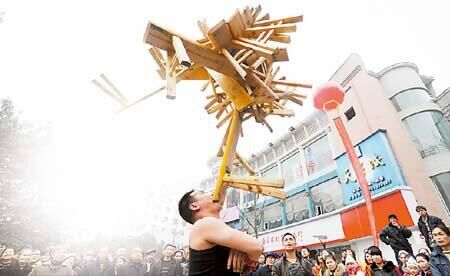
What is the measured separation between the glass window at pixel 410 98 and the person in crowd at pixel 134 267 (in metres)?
14.9

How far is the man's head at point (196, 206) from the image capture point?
2.01 meters

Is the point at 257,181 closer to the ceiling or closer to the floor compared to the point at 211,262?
closer to the ceiling

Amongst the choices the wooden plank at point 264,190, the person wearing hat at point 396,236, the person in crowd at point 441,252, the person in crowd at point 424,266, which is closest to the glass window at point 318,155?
the person wearing hat at point 396,236

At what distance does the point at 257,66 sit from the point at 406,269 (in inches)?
200

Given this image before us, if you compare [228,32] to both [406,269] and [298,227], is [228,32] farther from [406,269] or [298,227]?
[298,227]

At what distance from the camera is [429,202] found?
1219 cm

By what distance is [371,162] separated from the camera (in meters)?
13.5

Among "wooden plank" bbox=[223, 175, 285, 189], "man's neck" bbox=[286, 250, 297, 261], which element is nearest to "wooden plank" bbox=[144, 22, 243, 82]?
"wooden plank" bbox=[223, 175, 285, 189]

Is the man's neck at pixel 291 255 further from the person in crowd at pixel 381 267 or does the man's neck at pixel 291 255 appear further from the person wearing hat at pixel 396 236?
the person wearing hat at pixel 396 236

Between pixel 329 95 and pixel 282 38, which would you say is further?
pixel 329 95

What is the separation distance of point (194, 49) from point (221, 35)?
0.95 feet

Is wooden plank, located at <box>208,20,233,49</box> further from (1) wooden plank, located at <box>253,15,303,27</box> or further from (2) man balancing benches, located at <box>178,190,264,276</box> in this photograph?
(2) man balancing benches, located at <box>178,190,264,276</box>

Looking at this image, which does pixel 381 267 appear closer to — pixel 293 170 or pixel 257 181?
pixel 257 181

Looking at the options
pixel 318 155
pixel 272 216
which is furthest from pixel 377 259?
pixel 272 216
